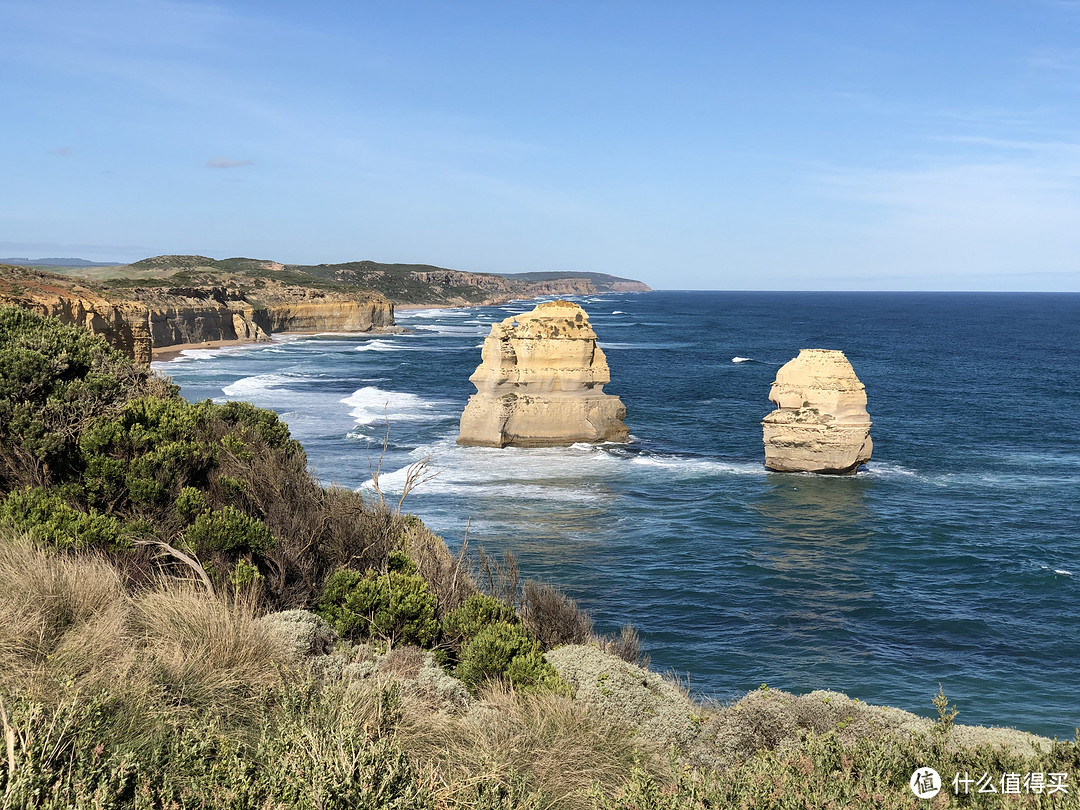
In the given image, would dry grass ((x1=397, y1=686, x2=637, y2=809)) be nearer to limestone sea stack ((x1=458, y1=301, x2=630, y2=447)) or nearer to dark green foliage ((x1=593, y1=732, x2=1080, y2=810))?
dark green foliage ((x1=593, y1=732, x2=1080, y2=810))

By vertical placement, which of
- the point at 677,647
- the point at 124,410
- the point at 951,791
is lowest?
the point at 677,647

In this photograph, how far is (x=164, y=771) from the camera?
581cm

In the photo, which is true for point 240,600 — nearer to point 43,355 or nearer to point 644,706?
point 644,706

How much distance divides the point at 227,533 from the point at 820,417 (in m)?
26.7

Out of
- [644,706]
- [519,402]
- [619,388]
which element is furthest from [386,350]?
[644,706]

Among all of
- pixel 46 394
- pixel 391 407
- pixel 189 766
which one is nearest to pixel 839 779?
pixel 189 766

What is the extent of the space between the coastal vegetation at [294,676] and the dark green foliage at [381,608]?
3cm

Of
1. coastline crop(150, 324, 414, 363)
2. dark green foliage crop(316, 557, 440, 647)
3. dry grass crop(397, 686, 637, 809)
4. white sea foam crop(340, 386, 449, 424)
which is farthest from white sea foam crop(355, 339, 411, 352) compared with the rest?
dry grass crop(397, 686, 637, 809)

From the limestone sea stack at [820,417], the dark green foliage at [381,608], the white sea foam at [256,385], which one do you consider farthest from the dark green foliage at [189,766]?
the white sea foam at [256,385]

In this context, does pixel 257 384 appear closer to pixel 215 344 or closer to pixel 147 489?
pixel 215 344

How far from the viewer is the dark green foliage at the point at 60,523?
36.3ft

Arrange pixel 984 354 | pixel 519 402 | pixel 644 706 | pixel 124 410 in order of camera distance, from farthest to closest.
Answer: pixel 984 354 < pixel 519 402 < pixel 124 410 < pixel 644 706

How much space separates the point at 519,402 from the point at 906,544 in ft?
58.9

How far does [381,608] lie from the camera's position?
442 inches
